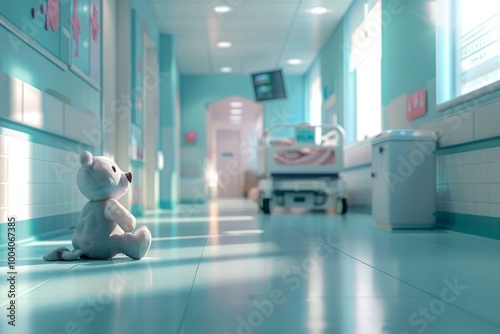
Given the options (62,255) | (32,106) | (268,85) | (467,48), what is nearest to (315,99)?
(268,85)

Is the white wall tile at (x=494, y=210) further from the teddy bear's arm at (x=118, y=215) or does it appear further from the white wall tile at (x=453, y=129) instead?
the teddy bear's arm at (x=118, y=215)

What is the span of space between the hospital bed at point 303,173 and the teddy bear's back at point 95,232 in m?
4.14

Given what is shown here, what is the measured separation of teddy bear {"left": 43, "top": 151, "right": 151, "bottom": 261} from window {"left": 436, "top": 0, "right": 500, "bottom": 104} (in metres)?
2.36

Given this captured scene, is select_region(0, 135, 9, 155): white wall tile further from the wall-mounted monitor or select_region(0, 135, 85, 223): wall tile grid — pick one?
the wall-mounted monitor

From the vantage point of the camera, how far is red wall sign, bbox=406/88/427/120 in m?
4.54

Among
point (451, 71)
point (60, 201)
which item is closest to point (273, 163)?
point (451, 71)

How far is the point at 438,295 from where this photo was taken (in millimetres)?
1546

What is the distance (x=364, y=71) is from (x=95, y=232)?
5.61 metres

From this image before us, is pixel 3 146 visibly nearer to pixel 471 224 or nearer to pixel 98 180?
pixel 98 180

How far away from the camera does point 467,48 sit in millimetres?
4016

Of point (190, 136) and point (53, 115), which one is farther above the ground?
point (190, 136)

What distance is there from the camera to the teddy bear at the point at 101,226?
229cm

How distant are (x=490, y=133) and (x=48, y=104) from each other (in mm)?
2719

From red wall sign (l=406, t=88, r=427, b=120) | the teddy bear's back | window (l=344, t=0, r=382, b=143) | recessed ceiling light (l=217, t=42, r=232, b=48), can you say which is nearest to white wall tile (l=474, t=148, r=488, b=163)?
red wall sign (l=406, t=88, r=427, b=120)
